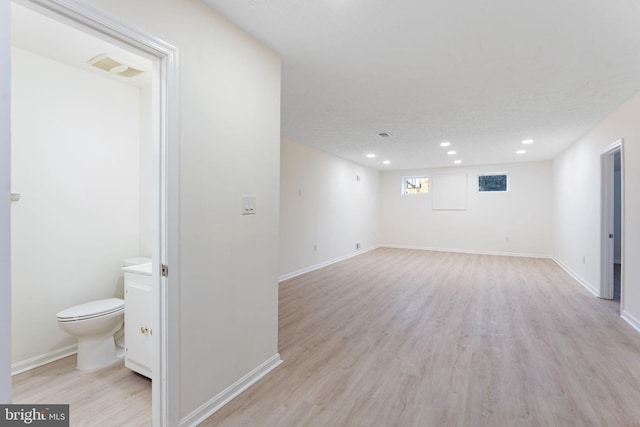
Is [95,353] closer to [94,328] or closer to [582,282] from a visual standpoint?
[94,328]

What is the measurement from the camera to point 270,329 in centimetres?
236

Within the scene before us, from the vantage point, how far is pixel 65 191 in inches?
100

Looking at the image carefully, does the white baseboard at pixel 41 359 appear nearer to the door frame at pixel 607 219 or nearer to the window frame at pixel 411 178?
the door frame at pixel 607 219

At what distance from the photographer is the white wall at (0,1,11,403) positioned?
3.12 ft

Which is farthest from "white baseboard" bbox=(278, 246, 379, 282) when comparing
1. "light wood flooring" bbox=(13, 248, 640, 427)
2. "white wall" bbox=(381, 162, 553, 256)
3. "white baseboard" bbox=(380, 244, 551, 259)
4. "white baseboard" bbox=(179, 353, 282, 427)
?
"white baseboard" bbox=(179, 353, 282, 427)

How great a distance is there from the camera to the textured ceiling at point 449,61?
1.84 metres

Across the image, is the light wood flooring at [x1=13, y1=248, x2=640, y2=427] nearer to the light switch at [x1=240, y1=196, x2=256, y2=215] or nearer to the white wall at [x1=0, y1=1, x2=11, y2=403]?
the white wall at [x1=0, y1=1, x2=11, y2=403]

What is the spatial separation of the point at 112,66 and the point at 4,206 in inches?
83.5

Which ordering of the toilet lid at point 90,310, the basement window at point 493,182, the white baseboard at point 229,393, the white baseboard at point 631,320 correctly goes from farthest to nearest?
the basement window at point 493,182
the white baseboard at point 631,320
the toilet lid at point 90,310
the white baseboard at point 229,393

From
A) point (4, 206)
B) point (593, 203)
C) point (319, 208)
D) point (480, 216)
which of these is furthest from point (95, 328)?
point (480, 216)

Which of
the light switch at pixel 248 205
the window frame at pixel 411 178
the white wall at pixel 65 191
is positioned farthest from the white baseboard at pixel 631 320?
the window frame at pixel 411 178

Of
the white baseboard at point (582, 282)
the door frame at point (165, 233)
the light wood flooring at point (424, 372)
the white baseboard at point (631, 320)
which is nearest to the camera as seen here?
the door frame at point (165, 233)

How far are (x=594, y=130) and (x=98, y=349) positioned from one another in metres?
6.48

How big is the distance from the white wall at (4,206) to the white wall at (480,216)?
8813 mm
